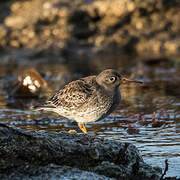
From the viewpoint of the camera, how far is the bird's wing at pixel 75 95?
8.16 metres

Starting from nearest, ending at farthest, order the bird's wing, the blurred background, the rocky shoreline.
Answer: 1. the bird's wing
2. the blurred background
3. the rocky shoreline

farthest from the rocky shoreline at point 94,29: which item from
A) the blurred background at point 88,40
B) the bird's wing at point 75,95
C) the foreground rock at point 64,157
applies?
the foreground rock at point 64,157

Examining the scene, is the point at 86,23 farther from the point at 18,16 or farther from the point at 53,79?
the point at 53,79

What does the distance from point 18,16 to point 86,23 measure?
146 inches

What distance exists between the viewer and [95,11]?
22844mm

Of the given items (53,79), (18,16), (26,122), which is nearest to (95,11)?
(18,16)

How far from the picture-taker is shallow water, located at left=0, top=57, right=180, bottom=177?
788cm

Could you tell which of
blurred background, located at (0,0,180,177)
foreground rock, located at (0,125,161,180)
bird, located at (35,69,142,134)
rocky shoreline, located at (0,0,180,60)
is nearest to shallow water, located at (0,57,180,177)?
blurred background, located at (0,0,180,177)

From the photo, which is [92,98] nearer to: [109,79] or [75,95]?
[75,95]

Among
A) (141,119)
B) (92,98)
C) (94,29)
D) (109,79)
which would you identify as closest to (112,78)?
(109,79)

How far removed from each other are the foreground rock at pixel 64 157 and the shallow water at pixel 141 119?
70cm

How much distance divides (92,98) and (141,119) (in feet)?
7.86

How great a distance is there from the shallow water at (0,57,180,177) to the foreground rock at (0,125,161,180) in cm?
70

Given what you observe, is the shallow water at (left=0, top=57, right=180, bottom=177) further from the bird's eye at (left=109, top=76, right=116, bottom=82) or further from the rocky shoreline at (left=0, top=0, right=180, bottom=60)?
the rocky shoreline at (left=0, top=0, right=180, bottom=60)
